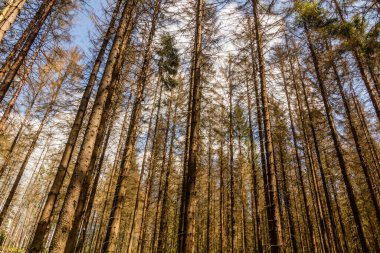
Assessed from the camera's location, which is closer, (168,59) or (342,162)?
(342,162)

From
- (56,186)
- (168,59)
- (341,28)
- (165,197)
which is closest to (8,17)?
(56,186)

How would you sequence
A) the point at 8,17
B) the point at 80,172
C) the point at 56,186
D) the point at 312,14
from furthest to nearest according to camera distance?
the point at 312,14
the point at 56,186
the point at 80,172
the point at 8,17

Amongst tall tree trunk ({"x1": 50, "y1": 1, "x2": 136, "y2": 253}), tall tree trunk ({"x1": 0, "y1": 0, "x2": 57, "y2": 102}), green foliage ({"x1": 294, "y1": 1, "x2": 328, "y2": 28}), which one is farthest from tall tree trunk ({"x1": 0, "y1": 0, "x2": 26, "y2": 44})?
green foliage ({"x1": 294, "y1": 1, "x2": 328, "y2": 28})

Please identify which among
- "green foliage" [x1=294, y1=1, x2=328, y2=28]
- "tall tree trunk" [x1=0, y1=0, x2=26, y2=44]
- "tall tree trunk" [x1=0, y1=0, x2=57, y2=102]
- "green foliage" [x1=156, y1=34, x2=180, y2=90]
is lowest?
"tall tree trunk" [x1=0, y1=0, x2=26, y2=44]

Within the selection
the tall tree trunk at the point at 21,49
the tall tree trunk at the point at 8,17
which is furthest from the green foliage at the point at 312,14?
the tall tree trunk at the point at 21,49

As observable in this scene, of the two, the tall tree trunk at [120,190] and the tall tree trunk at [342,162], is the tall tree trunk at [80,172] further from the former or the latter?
the tall tree trunk at [342,162]

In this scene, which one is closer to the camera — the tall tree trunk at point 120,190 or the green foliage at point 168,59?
the tall tree trunk at point 120,190

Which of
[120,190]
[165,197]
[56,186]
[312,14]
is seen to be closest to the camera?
[120,190]

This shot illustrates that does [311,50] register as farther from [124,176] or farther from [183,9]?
[124,176]

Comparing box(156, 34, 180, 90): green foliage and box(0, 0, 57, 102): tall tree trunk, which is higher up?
box(156, 34, 180, 90): green foliage

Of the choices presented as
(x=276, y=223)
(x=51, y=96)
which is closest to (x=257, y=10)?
(x=276, y=223)

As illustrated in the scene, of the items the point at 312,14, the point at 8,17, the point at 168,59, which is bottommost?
the point at 8,17

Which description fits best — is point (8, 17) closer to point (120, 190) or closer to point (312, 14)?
point (120, 190)

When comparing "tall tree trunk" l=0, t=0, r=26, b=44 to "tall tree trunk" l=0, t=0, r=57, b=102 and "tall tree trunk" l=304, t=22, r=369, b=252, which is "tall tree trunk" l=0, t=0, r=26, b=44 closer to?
"tall tree trunk" l=0, t=0, r=57, b=102
